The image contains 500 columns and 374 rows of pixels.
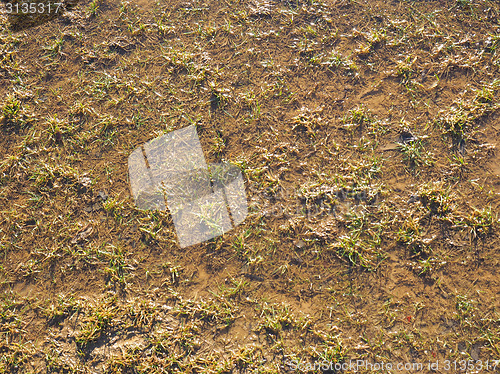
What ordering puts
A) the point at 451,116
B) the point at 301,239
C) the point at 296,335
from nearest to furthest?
the point at 296,335 < the point at 301,239 < the point at 451,116

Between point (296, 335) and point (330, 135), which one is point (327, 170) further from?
point (296, 335)

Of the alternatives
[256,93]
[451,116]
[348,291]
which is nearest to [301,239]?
[348,291]

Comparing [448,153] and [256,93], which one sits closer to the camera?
[448,153]

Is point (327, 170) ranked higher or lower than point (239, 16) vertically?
lower

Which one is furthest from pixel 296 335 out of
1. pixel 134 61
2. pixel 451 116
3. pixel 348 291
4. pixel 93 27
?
pixel 93 27

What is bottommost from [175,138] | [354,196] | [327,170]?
[354,196]

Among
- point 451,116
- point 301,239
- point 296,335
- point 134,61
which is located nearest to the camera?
point 296,335
